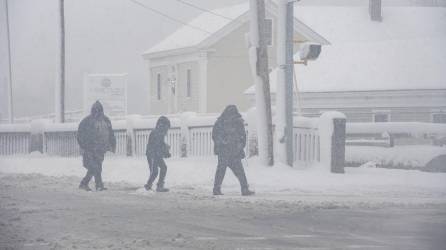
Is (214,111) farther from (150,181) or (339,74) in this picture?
(150,181)

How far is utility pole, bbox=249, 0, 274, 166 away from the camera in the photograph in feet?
46.6

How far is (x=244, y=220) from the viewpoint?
866cm

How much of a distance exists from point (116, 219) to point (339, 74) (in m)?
16.3

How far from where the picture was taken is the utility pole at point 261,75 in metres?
14.2

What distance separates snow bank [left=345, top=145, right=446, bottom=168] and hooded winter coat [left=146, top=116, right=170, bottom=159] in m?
4.25

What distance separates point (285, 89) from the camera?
14438 mm

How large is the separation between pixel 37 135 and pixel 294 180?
28.0ft

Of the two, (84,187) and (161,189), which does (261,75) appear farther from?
(84,187)

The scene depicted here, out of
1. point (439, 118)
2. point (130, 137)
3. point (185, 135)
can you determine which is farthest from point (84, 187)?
point (439, 118)

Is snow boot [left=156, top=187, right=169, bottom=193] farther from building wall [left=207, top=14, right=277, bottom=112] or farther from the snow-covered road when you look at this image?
building wall [left=207, top=14, right=277, bottom=112]

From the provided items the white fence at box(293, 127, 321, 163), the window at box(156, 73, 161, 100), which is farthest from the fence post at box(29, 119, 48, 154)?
the window at box(156, 73, 161, 100)

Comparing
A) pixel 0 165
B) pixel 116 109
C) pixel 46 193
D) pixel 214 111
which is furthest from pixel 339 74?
pixel 46 193

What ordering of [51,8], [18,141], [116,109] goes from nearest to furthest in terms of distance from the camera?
1. [18,141]
2. [51,8]
3. [116,109]

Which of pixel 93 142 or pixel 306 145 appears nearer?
pixel 93 142
